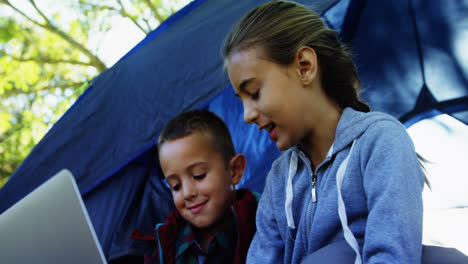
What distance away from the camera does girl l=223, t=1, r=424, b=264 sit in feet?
2.47

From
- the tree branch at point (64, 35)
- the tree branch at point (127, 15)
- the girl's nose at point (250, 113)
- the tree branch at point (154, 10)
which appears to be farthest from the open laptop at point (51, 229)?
the tree branch at point (127, 15)

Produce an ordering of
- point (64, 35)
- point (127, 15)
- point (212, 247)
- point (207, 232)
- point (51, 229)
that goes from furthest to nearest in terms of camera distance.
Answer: point (127, 15) → point (64, 35) → point (207, 232) → point (212, 247) → point (51, 229)

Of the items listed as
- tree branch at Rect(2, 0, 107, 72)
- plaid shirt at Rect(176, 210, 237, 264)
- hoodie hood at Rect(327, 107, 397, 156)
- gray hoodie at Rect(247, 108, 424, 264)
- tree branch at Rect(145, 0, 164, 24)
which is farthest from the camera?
tree branch at Rect(145, 0, 164, 24)

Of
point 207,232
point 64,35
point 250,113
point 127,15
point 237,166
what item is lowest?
point 207,232

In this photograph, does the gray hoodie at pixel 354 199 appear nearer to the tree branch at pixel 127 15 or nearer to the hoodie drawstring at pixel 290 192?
the hoodie drawstring at pixel 290 192

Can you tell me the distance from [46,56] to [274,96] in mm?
5119

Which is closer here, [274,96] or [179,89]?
[274,96]

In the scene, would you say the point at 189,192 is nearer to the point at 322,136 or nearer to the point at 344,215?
the point at 322,136

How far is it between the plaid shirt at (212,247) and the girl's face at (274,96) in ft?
1.35

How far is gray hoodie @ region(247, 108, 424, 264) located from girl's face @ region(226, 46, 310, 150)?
91mm

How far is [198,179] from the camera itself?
51.8 inches

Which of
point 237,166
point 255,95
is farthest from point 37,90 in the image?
point 255,95

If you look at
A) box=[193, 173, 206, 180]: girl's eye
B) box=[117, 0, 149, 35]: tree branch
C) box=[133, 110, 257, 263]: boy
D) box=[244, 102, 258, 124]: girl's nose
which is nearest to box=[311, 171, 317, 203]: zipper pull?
box=[244, 102, 258, 124]: girl's nose

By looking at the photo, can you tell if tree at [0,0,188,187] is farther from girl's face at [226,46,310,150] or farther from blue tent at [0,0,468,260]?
girl's face at [226,46,310,150]
